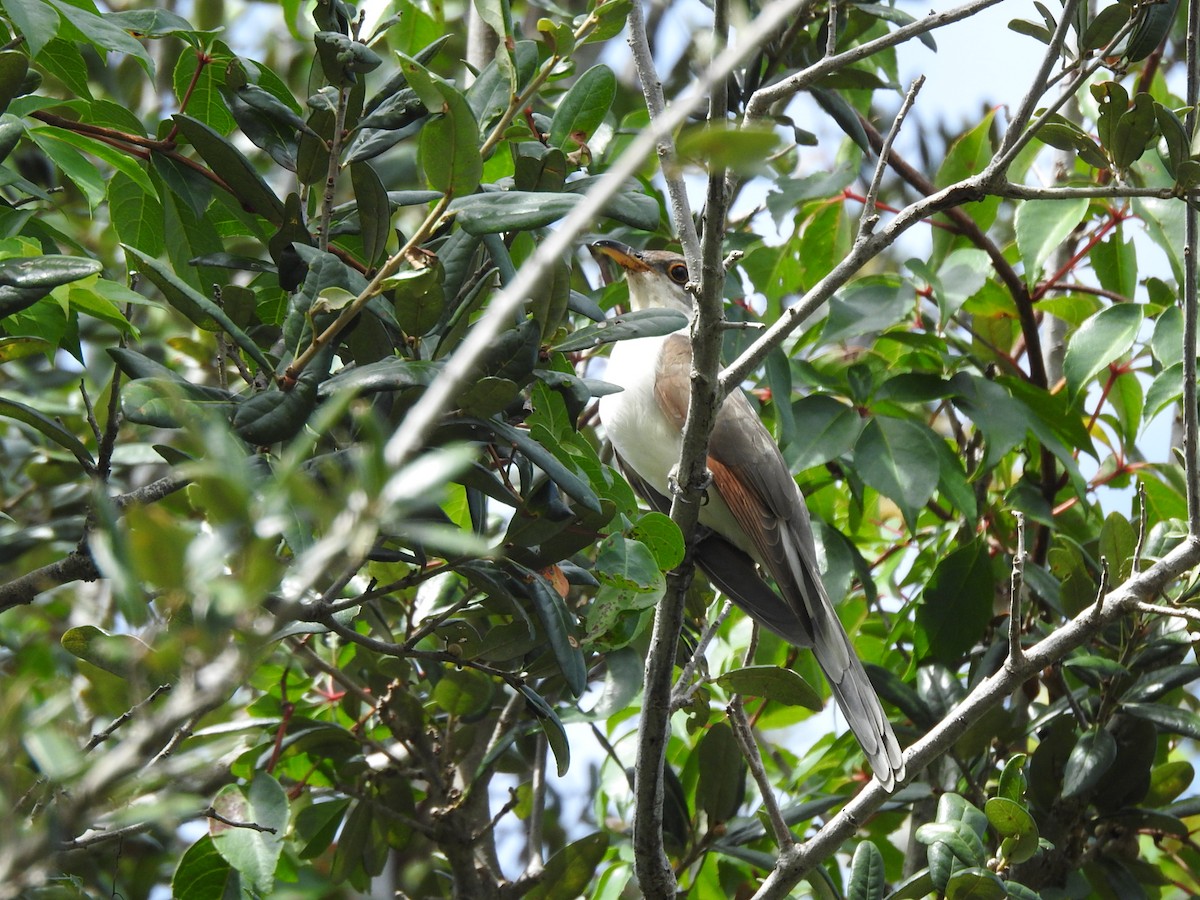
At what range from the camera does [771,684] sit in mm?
2986

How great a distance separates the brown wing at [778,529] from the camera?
11.8 feet

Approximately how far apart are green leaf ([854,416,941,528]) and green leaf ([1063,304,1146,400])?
0.47 meters

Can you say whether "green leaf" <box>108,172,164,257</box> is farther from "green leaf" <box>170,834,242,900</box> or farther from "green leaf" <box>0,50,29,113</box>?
"green leaf" <box>170,834,242,900</box>

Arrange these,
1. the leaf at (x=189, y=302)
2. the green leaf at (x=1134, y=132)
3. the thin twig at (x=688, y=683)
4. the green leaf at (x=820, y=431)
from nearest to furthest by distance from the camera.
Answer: the leaf at (x=189, y=302) → the green leaf at (x=1134, y=132) → the thin twig at (x=688, y=683) → the green leaf at (x=820, y=431)

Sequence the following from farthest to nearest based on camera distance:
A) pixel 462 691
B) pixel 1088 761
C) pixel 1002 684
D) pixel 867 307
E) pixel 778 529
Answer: pixel 778 529 < pixel 867 307 < pixel 462 691 < pixel 1088 761 < pixel 1002 684

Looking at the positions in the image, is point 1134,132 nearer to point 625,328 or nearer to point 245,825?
point 625,328

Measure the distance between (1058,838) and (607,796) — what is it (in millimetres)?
1533

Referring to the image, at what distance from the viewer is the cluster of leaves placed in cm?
186

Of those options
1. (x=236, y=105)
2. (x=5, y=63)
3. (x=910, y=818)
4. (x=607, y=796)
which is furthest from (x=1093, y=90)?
(x=607, y=796)

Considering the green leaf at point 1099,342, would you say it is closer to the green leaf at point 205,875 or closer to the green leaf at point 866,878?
the green leaf at point 866,878

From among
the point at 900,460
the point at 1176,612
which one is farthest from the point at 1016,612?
the point at 900,460

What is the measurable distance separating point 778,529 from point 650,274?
4.25ft

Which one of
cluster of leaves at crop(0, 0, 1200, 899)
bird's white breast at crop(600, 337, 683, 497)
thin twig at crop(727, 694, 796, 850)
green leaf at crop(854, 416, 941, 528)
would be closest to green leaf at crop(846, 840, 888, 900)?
cluster of leaves at crop(0, 0, 1200, 899)

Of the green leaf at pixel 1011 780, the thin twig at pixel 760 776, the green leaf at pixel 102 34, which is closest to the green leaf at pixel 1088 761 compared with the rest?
the green leaf at pixel 1011 780
